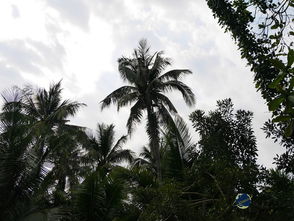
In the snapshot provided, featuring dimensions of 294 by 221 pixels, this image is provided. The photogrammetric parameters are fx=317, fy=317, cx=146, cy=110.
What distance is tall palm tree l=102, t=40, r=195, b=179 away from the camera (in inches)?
540

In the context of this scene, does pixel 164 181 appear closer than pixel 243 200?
No

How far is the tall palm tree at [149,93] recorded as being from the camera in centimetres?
1371

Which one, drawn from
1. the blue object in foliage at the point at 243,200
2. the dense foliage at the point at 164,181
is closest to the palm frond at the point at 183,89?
the dense foliage at the point at 164,181

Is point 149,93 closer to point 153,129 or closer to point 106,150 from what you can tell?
point 153,129

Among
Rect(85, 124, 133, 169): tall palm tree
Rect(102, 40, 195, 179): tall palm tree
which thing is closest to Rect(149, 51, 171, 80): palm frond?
Rect(102, 40, 195, 179): tall palm tree

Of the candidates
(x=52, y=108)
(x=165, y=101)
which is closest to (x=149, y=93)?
(x=165, y=101)

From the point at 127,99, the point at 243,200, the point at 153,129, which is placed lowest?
the point at 243,200

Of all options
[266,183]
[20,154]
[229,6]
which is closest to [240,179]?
[266,183]

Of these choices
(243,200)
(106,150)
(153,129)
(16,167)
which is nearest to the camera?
(243,200)

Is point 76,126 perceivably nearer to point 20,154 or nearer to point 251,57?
point 20,154

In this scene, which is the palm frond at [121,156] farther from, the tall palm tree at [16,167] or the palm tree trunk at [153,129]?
the tall palm tree at [16,167]

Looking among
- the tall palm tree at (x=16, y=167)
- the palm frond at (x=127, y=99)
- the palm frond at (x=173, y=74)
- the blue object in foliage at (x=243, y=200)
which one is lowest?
the blue object in foliage at (x=243, y=200)

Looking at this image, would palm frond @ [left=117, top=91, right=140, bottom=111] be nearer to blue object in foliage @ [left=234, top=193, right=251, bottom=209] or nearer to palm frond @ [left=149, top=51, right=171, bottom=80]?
palm frond @ [left=149, top=51, right=171, bottom=80]

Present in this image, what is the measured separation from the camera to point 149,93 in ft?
45.5
